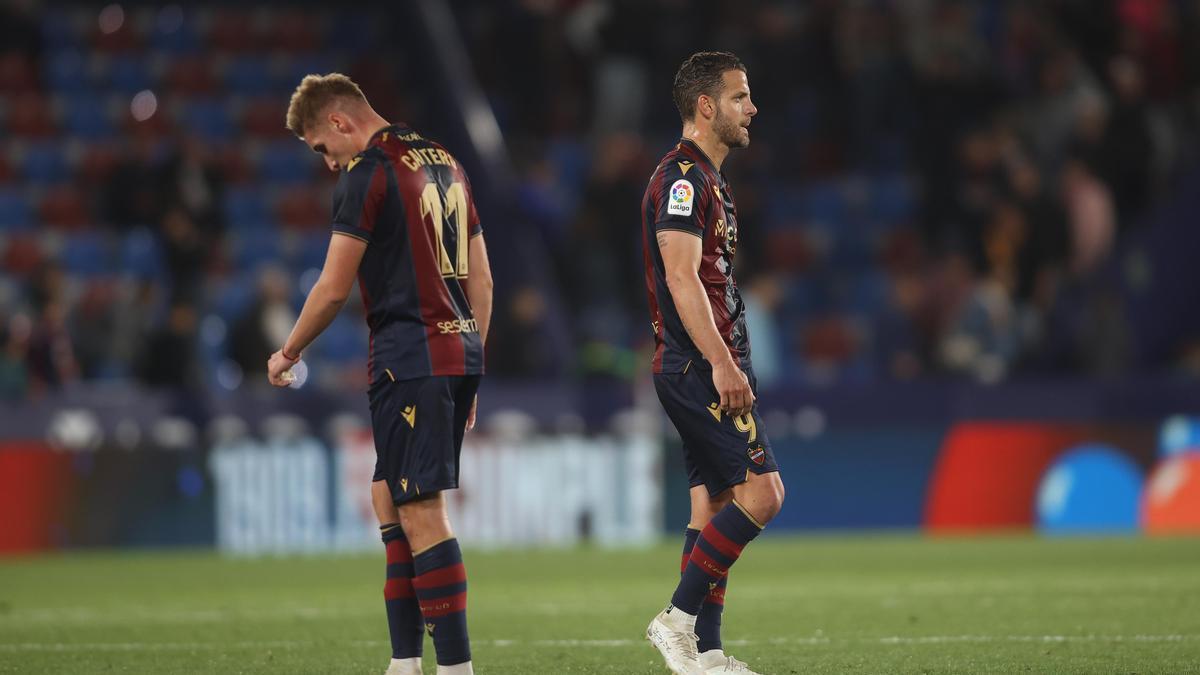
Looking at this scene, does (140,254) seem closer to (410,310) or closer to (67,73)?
(67,73)

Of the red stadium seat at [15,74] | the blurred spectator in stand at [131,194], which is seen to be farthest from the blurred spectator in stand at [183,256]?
the red stadium seat at [15,74]

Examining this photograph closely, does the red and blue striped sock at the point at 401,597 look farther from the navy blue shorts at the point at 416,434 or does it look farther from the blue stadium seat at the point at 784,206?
the blue stadium seat at the point at 784,206

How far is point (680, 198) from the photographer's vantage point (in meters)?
6.77

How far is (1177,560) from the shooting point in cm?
1249

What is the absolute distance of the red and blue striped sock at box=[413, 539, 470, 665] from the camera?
21.0 feet

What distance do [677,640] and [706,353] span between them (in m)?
1.07

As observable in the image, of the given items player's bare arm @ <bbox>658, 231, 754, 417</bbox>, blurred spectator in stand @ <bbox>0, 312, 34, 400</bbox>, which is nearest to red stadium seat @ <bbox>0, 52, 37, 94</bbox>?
blurred spectator in stand @ <bbox>0, 312, 34, 400</bbox>

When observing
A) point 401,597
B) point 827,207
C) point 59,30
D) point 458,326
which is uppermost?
point 59,30

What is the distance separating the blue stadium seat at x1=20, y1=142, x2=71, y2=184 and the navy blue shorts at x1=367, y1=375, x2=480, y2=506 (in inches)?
573

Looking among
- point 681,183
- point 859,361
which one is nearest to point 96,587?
point 681,183

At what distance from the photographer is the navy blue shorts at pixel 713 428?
22.4ft

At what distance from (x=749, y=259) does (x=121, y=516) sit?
6.39 meters

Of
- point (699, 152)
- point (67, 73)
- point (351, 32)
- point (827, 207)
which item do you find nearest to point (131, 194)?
point (67, 73)

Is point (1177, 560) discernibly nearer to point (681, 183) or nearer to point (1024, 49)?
point (681, 183)
